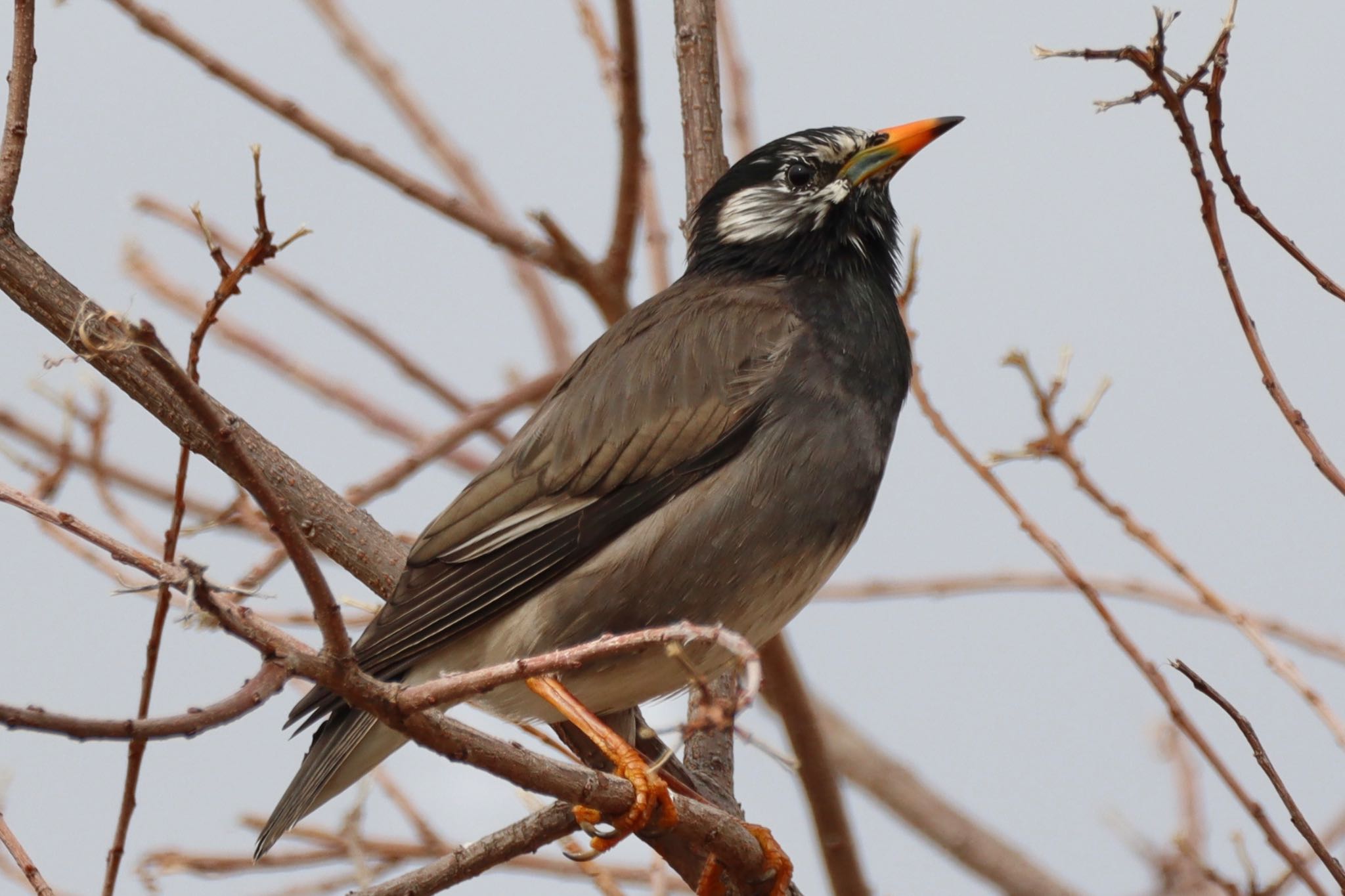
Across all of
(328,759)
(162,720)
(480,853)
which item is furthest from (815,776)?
(162,720)

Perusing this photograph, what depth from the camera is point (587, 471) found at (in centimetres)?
394

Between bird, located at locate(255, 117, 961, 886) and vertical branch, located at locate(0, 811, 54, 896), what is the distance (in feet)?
3.18

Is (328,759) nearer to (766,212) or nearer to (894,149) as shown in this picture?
(766,212)

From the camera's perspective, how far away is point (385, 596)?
13.5ft

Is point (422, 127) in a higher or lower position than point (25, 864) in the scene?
higher

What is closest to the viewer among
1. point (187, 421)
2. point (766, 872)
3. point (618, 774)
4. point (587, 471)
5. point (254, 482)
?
point (254, 482)

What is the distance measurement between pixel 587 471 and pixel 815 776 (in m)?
1.42

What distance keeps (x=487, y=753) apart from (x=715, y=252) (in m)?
2.65

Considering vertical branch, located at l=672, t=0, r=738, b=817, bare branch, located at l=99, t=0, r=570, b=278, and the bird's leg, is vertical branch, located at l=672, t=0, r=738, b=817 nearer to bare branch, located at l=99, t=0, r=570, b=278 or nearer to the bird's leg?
bare branch, located at l=99, t=0, r=570, b=278

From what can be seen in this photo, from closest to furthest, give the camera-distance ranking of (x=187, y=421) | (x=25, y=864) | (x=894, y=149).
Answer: (x=25, y=864) → (x=187, y=421) → (x=894, y=149)

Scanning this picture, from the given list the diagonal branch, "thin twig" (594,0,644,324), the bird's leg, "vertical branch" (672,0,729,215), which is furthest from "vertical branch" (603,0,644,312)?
the bird's leg

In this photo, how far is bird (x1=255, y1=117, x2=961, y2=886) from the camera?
372 cm

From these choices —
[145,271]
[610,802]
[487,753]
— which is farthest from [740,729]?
[145,271]

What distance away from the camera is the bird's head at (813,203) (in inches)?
181
